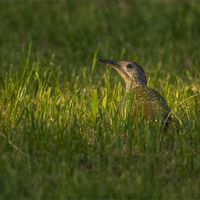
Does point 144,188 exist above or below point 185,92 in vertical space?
below

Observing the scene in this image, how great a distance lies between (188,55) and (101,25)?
2.20m

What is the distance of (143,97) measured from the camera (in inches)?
168

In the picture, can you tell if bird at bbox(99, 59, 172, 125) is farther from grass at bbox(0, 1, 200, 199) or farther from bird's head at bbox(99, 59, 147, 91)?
grass at bbox(0, 1, 200, 199)

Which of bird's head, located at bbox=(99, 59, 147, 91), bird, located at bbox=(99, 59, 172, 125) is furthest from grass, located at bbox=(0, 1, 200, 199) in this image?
bird's head, located at bbox=(99, 59, 147, 91)

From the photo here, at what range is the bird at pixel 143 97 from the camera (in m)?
3.89

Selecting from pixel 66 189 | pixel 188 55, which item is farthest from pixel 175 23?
pixel 66 189

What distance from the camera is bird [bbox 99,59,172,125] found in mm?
3889

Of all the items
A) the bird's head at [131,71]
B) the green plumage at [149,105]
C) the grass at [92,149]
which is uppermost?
the bird's head at [131,71]

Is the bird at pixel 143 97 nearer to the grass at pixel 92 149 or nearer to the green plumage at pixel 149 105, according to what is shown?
the green plumage at pixel 149 105

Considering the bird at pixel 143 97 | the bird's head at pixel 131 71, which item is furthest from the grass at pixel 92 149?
the bird's head at pixel 131 71

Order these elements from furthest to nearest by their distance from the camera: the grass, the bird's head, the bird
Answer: the bird's head → the bird → the grass

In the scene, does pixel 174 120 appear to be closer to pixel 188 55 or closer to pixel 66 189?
pixel 66 189

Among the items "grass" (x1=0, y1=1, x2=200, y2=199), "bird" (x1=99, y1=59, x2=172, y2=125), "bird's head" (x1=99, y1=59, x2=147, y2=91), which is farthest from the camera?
"bird's head" (x1=99, y1=59, x2=147, y2=91)

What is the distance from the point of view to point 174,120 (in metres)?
3.89
